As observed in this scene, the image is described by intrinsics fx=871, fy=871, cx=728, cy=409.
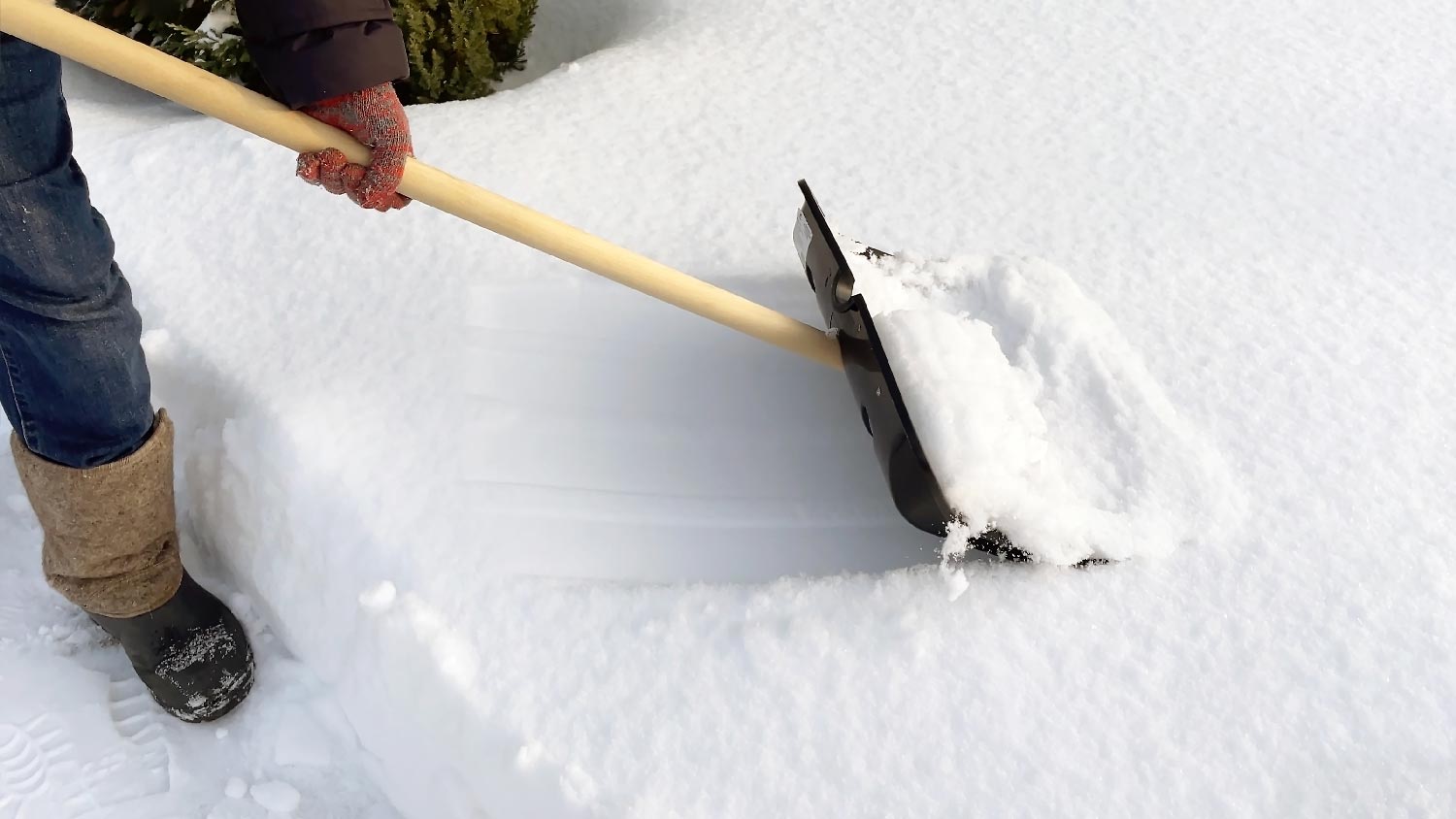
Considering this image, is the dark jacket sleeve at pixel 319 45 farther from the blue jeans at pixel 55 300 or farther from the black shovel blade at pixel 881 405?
the black shovel blade at pixel 881 405

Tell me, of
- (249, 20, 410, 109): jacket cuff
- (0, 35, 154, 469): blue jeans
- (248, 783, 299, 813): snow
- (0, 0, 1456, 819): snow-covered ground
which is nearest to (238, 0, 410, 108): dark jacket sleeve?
(249, 20, 410, 109): jacket cuff

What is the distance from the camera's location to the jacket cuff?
86cm

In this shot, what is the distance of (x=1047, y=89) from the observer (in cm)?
187

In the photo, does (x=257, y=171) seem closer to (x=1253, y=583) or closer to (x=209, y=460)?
(x=209, y=460)

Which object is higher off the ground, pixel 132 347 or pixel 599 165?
pixel 599 165

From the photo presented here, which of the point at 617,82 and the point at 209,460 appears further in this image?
the point at 617,82

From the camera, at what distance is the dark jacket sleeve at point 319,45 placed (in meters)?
0.84

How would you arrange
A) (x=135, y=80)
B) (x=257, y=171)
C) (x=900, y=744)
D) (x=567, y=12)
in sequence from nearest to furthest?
(x=135, y=80), (x=900, y=744), (x=257, y=171), (x=567, y=12)

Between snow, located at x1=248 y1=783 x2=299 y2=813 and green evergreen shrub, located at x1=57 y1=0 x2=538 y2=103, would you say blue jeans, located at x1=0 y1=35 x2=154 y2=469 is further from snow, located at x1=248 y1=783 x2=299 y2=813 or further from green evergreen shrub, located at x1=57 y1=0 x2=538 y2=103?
green evergreen shrub, located at x1=57 y1=0 x2=538 y2=103

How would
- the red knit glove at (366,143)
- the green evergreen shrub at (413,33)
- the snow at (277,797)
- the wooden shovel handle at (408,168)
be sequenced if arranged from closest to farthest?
the wooden shovel handle at (408,168), the red knit glove at (366,143), the snow at (277,797), the green evergreen shrub at (413,33)

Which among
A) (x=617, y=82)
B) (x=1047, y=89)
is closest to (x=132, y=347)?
(x=617, y=82)

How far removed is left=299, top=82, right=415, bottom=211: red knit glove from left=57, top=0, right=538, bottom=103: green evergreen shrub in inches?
45.0

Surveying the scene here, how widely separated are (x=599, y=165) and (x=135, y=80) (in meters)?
0.90

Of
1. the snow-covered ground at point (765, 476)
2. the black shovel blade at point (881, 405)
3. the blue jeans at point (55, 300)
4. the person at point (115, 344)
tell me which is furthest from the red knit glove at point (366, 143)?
the black shovel blade at point (881, 405)
